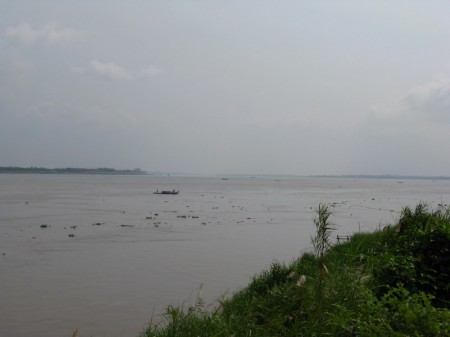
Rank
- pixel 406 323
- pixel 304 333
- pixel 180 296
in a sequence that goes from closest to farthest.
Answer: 1. pixel 406 323
2. pixel 304 333
3. pixel 180 296

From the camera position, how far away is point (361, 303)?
22.1ft

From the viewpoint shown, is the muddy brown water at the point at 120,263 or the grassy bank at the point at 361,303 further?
the muddy brown water at the point at 120,263

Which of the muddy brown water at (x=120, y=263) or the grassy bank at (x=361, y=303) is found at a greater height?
the grassy bank at (x=361, y=303)

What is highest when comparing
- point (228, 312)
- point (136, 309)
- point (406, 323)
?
point (406, 323)

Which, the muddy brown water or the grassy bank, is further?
the muddy brown water

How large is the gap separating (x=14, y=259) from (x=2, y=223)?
39.2 feet

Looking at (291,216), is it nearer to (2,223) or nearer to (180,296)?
(2,223)

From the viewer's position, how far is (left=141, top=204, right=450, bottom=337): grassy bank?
5.61 m

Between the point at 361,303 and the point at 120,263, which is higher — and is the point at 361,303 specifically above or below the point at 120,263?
above

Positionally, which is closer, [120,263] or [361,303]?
[361,303]

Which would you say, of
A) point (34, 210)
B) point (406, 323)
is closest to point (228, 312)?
point (406, 323)

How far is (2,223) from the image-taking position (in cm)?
2766

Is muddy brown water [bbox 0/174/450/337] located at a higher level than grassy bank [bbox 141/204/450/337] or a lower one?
lower

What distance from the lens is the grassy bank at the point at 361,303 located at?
5.61 meters
